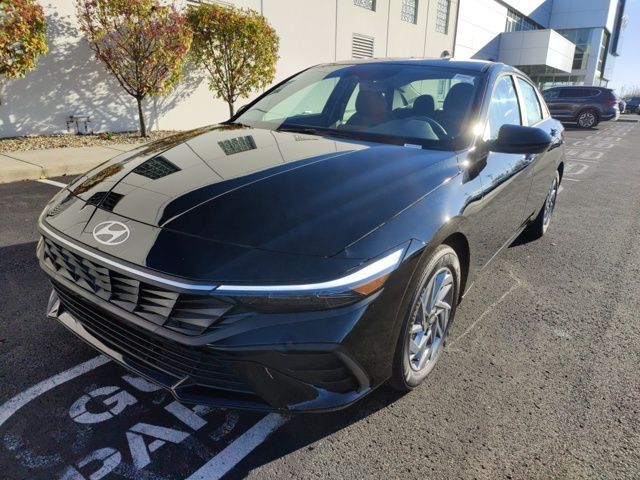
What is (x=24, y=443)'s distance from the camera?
1924mm

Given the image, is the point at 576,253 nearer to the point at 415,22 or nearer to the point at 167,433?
the point at 167,433

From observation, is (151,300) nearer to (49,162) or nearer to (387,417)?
(387,417)

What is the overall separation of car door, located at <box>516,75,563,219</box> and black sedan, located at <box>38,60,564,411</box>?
3.42 ft

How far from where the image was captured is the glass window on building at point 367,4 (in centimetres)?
1594

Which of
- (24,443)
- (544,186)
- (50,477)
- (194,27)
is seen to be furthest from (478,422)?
(194,27)

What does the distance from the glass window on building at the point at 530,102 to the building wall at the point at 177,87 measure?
847 cm

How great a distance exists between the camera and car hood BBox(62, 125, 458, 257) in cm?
182

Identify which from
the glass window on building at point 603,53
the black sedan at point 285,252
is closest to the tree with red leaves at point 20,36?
the black sedan at point 285,252

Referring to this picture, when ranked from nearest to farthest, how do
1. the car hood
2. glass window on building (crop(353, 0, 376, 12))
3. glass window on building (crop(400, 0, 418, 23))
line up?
the car hood < glass window on building (crop(353, 0, 376, 12)) < glass window on building (crop(400, 0, 418, 23))

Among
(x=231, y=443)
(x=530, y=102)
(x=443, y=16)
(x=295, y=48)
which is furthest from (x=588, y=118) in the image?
(x=231, y=443)

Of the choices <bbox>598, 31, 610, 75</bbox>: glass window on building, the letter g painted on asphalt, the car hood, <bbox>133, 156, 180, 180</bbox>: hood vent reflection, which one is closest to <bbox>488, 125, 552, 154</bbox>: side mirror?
the car hood

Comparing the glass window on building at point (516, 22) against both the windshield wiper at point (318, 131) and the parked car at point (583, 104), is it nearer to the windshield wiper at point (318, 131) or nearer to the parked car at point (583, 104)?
the parked car at point (583, 104)

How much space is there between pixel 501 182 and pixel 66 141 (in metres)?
8.37

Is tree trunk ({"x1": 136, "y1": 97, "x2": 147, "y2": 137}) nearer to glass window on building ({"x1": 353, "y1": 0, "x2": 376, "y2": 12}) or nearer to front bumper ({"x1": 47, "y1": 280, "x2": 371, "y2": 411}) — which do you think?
front bumper ({"x1": 47, "y1": 280, "x2": 371, "y2": 411})
